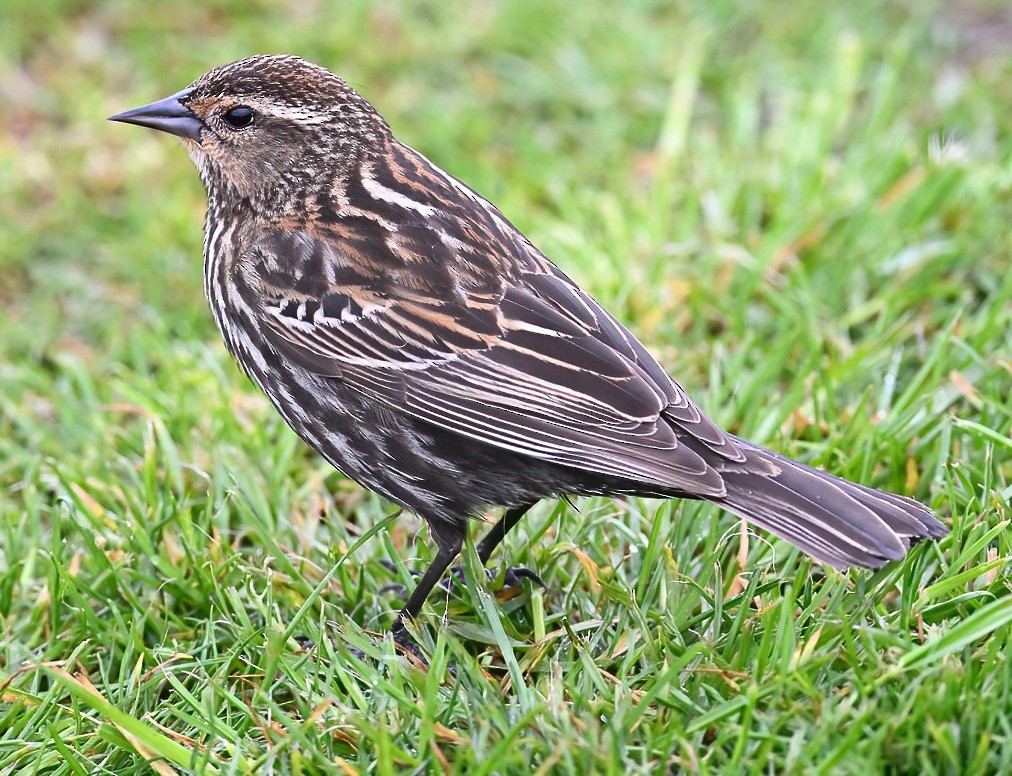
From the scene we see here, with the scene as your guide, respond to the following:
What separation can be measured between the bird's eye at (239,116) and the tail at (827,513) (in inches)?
77.4

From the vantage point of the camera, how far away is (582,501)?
4.43 m

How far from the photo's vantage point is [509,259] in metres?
4.09

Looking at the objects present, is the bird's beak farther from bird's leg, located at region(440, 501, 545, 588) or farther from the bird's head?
bird's leg, located at region(440, 501, 545, 588)

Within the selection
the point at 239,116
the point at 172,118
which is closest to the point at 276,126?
the point at 239,116

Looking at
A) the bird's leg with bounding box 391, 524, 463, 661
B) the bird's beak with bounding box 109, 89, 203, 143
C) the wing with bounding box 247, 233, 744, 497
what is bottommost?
the bird's leg with bounding box 391, 524, 463, 661

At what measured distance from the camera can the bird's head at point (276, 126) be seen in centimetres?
431

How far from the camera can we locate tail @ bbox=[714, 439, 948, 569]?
3.35 meters

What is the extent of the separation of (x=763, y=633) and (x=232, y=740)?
140 cm

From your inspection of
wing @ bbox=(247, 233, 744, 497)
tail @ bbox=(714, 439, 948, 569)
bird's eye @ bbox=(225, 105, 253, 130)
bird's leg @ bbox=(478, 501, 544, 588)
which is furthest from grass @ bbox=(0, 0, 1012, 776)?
bird's eye @ bbox=(225, 105, 253, 130)

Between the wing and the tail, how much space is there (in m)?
0.09

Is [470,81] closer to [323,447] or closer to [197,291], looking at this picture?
[197,291]

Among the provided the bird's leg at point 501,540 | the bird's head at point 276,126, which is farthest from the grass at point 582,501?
the bird's head at point 276,126

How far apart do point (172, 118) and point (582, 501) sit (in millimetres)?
1877

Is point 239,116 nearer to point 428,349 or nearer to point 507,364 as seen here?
point 428,349
